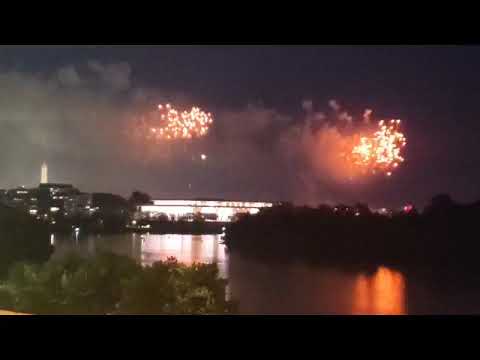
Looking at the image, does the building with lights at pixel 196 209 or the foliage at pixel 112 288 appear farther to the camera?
the building with lights at pixel 196 209

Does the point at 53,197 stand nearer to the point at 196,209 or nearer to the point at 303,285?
the point at 196,209

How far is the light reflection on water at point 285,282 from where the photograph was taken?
9169 millimetres

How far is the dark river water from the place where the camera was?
9.16 m

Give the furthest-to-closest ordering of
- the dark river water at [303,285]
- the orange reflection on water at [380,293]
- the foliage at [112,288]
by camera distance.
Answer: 1. the orange reflection on water at [380,293]
2. the dark river water at [303,285]
3. the foliage at [112,288]

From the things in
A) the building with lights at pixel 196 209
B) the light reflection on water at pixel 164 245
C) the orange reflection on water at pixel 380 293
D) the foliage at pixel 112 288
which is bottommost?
the orange reflection on water at pixel 380 293

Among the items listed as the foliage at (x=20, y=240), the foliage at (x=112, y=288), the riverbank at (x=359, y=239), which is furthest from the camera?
the riverbank at (x=359, y=239)

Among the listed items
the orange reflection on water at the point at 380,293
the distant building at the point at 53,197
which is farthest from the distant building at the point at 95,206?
the orange reflection on water at the point at 380,293

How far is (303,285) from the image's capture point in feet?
33.8

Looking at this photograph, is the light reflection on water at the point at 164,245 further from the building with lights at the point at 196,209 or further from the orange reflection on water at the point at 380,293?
the orange reflection on water at the point at 380,293
